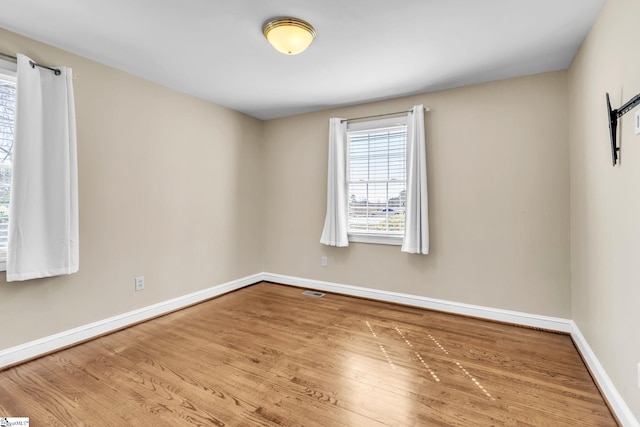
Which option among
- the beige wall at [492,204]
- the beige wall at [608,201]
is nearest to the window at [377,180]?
the beige wall at [492,204]

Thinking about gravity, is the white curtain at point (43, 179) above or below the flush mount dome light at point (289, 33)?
below

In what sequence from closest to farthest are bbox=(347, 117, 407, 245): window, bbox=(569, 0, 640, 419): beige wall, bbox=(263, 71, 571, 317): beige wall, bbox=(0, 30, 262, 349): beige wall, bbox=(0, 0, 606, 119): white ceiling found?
bbox=(569, 0, 640, 419): beige wall < bbox=(0, 0, 606, 119): white ceiling < bbox=(0, 30, 262, 349): beige wall < bbox=(263, 71, 571, 317): beige wall < bbox=(347, 117, 407, 245): window

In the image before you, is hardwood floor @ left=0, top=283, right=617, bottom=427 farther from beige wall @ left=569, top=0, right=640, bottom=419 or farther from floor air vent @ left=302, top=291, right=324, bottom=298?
floor air vent @ left=302, top=291, right=324, bottom=298

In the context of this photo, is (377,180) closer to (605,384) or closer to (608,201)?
(608,201)

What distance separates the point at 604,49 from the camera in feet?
6.14

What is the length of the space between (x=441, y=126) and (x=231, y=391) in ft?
10.4

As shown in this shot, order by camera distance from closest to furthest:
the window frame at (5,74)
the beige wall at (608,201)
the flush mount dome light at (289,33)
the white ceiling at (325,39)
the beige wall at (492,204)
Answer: the beige wall at (608,201), the white ceiling at (325,39), the flush mount dome light at (289,33), the window frame at (5,74), the beige wall at (492,204)

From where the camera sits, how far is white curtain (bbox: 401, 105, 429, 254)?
10.7 ft

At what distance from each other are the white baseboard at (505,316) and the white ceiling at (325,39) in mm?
2354

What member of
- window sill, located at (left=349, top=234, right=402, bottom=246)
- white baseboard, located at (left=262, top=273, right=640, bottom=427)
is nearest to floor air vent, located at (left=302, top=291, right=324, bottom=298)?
white baseboard, located at (left=262, top=273, right=640, bottom=427)

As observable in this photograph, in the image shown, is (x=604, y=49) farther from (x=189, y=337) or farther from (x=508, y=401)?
(x=189, y=337)

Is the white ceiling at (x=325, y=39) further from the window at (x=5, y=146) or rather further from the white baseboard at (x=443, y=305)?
the white baseboard at (x=443, y=305)

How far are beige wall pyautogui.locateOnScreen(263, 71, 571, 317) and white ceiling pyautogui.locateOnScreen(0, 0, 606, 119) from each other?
0.31 m

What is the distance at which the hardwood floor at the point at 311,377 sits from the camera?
164 centimetres
